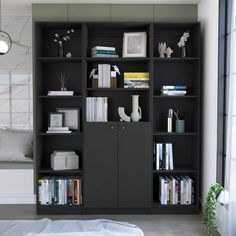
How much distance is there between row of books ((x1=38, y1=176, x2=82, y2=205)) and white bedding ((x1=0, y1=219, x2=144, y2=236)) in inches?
77.4

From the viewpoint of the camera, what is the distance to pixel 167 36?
473cm

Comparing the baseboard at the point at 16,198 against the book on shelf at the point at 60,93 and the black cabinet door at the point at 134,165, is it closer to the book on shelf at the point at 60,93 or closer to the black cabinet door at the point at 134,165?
the black cabinet door at the point at 134,165

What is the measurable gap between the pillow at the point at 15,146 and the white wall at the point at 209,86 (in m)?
2.35

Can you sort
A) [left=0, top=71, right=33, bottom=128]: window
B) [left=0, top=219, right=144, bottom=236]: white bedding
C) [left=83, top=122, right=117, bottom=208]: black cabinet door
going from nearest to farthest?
[left=0, top=219, right=144, bottom=236]: white bedding, [left=83, top=122, right=117, bottom=208]: black cabinet door, [left=0, top=71, right=33, bottom=128]: window

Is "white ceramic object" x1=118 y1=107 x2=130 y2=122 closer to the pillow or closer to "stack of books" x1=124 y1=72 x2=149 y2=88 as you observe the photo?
"stack of books" x1=124 y1=72 x2=149 y2=88

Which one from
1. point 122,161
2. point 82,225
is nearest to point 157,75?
point 122,161

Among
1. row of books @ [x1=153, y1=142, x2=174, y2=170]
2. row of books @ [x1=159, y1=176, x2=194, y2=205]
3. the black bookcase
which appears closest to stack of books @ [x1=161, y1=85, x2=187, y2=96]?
the black bookcase

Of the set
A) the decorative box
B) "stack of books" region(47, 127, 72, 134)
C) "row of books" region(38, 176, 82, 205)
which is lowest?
"row of books" region(38, 176, 82, 205)

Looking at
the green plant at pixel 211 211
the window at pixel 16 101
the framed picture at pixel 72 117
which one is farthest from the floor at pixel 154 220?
the window at pixel 16 101

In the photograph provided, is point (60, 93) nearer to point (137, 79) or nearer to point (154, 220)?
point (137, 79)

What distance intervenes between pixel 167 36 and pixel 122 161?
1.74 meters

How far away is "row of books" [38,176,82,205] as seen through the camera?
444 cm

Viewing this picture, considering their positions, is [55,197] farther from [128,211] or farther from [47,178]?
[128,211]

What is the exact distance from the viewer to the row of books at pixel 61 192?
4438mm
